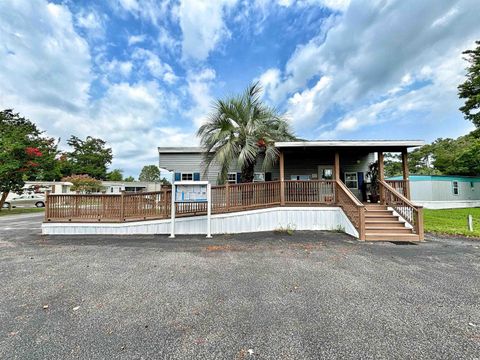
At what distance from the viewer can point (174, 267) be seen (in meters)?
4.43

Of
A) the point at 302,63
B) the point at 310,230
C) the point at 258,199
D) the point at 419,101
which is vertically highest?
the point at 302,63

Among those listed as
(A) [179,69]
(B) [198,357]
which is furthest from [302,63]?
(B) [198,357]

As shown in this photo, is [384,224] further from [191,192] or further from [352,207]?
[191,192]

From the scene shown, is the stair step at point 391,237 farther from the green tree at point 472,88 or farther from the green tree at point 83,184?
the green tree at point 83,184

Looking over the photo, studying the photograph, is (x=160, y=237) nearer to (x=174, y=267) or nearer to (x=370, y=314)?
(x=174, y=267)

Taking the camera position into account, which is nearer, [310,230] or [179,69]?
[310,230]

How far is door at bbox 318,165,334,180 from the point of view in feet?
39.1

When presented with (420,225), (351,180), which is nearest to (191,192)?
(420,225)

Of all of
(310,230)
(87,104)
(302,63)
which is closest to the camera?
(310,230)

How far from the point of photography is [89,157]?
1759 inches

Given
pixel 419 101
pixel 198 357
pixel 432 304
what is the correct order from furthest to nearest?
pixel 419 101, pixel 432 304, pixel 198 357

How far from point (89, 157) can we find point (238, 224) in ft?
162

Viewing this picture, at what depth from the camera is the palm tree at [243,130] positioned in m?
8.77

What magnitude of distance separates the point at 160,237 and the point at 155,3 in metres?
10.8
